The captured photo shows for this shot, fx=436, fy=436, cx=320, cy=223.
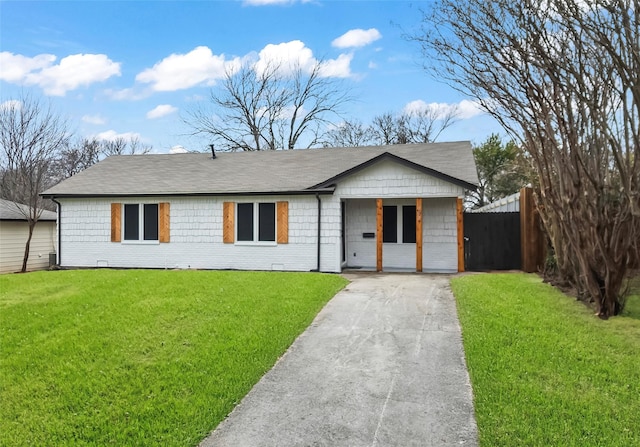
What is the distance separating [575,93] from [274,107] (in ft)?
93.5

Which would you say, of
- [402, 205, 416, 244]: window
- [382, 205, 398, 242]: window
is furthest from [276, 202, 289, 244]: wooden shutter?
[402, 205, 416, 244]: window

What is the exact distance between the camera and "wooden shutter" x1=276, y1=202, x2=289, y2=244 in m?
13.0

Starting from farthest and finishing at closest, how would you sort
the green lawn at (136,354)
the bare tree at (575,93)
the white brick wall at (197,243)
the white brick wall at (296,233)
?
the white brick wall at (197,243) → the white brick wall at (296,233) → the bare tree at (575,93) → the green lawn at (136,354)

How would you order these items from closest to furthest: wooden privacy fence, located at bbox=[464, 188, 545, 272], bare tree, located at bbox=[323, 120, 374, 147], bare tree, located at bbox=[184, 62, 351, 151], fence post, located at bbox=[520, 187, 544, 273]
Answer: fence post, located at bbox=[520, 187, 544, 273]
wooden privacy fence, located at bbox=[464, 188, 545, 272]
bare tree, located at bbox=[184, 62, 351, 151]
bare tree, located at bbox=[323, 120, 374, 147]

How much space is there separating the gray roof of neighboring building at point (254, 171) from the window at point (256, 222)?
56cm

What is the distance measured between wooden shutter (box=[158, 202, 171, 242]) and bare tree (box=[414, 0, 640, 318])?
30.8ft

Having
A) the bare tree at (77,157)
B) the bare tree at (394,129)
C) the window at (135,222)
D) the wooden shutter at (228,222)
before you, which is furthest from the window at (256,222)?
the bare tree at (77,157)

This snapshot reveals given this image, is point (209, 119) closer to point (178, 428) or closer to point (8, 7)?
point (8, 7)

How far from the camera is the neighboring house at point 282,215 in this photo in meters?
12.5

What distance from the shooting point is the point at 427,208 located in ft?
43.1

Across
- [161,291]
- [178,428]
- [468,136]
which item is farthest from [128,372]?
[468,136]

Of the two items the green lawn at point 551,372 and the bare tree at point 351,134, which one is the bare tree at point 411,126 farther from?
the green lawn at point 551,372

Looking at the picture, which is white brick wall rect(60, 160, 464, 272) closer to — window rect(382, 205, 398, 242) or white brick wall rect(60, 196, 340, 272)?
white brick wall rect(60, 196, 340, 272)

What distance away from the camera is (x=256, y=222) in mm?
13328
